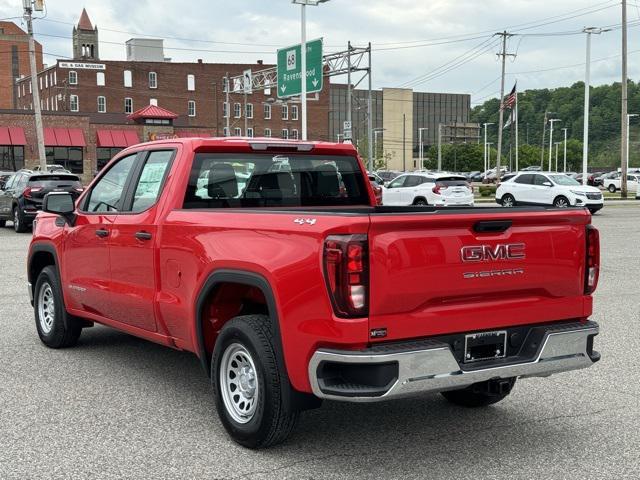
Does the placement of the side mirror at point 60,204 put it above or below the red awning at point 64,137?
below

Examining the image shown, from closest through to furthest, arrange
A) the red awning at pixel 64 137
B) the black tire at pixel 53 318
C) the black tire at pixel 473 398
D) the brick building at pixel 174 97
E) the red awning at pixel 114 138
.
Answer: the black tire at pixel 473 398 → the black tire at pixel 53 318 → the red awning at pixel 64 137 → the red awning at pixel 114 138 → the brick building at pixel 174 97

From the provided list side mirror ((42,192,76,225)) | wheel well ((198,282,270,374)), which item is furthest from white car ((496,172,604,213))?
wheel well ((198,282,270,374))

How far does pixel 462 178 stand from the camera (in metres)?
30.0

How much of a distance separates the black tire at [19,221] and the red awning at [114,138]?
49.6 meters

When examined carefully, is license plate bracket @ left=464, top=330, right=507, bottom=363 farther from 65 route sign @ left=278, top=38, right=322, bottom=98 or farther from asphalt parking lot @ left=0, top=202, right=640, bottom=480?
65 route sign @ left=278, top=38, right=322, bottom=98

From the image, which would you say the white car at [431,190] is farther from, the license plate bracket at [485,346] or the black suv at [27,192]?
the license plate bracket at [485,346]

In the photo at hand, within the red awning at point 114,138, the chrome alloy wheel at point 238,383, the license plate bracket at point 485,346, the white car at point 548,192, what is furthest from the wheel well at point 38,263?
the red awning at point 114,138

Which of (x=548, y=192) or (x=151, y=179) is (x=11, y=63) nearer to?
(x=548, y=192)

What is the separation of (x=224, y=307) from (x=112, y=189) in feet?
6.27

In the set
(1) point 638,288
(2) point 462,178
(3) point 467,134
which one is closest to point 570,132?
(3) point 467,134

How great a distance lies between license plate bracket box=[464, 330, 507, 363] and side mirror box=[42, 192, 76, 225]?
12.7 feet

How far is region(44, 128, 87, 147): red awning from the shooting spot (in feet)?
218

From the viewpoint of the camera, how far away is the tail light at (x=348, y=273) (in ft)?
12.4

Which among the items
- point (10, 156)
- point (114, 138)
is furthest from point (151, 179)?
point (114, 138)
